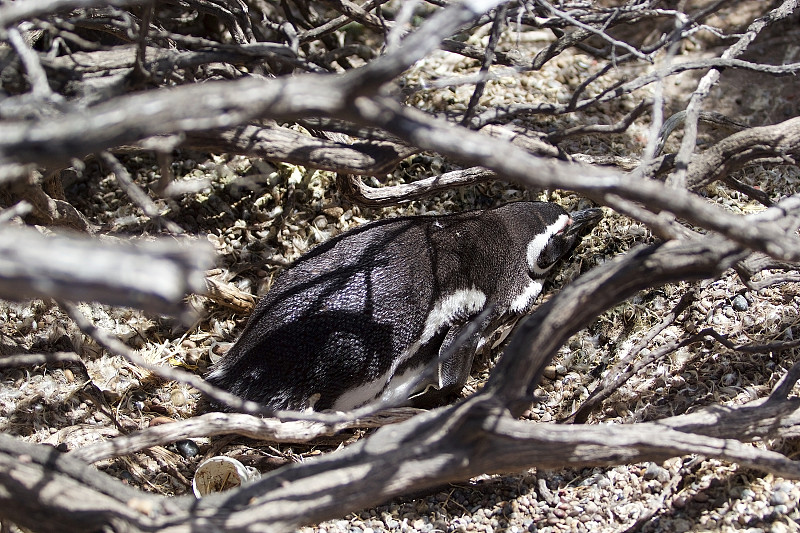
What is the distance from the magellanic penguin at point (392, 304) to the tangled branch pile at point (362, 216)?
21 cm

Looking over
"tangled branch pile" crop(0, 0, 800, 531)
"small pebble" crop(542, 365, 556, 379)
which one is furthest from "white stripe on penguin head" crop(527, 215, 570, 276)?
"small pebble" crop(542, 365, 556, 379)

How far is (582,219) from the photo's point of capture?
10.8ft

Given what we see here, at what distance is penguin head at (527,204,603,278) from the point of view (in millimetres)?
3281

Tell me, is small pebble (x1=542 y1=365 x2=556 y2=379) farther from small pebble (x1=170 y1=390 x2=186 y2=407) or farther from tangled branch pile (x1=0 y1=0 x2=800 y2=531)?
small pebble (x1=170 y1=390 x2=186 y2=407)

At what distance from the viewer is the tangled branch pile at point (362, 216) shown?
4.28 feet

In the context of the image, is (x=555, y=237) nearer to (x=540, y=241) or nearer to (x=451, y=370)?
(x=540, y=241)

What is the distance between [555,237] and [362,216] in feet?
3.22

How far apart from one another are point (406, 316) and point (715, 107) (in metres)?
2.12

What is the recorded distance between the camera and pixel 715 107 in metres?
3.61

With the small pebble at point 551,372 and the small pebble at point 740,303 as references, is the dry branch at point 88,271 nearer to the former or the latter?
the small pebble at point 551,372

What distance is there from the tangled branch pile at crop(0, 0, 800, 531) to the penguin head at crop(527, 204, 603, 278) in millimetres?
144

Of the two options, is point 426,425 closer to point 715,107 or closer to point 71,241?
point 71,241

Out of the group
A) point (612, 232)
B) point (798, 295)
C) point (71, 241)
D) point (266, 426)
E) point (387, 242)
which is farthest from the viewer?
point (612, 232)

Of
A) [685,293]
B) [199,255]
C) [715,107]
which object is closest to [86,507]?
[199,255]
